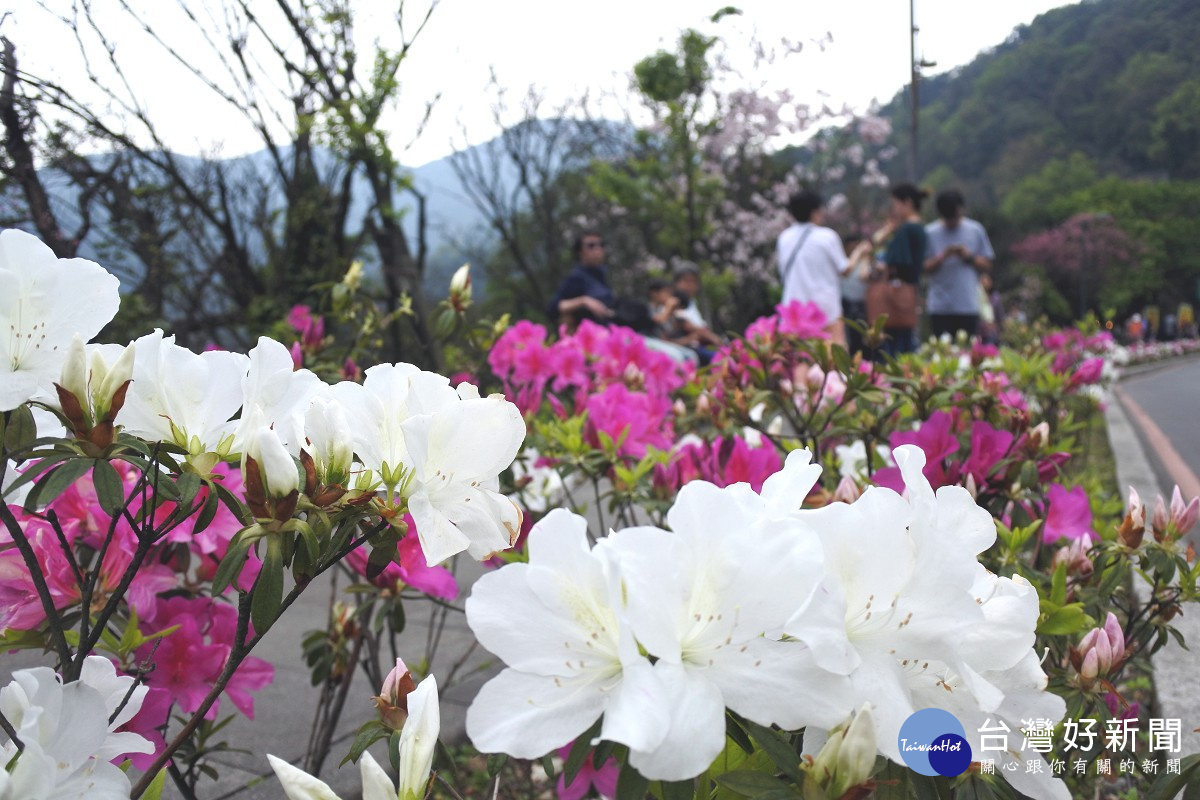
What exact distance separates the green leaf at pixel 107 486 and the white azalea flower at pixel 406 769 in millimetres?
239

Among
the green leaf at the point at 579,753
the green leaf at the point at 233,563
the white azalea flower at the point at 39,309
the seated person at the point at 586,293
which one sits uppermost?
the white azalea flower at the point at 39,309

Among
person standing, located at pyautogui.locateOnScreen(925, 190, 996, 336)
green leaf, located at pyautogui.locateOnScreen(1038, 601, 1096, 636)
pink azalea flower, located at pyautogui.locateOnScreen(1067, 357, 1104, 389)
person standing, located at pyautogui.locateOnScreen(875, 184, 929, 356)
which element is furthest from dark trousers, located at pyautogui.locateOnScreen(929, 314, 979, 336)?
green leaf, located at pyautogui.locateOnScreen(1038, 601, 1096, 636)

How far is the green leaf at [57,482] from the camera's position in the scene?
25.4 inches

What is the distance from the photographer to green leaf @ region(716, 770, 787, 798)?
1.91 feet

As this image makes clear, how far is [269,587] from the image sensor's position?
0.64 m

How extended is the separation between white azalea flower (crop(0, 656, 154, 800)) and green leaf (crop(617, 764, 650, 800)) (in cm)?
39

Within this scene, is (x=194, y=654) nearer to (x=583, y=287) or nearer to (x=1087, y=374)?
(x=1087, y=374)

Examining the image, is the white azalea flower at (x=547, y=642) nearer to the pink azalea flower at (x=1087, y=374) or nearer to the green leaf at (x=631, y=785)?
the green leaf at (x=631, y=785)

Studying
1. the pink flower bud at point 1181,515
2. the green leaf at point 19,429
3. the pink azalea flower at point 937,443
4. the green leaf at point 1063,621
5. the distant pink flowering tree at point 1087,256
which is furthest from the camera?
the distant pink flowering tree at point 1087,256

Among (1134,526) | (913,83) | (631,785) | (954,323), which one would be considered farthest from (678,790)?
(913,83)

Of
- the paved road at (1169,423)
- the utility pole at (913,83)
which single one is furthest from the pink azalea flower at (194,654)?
the utility pole at (913,83)

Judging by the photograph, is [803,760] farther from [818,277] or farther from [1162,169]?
[1162,169]

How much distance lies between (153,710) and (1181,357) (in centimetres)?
2759

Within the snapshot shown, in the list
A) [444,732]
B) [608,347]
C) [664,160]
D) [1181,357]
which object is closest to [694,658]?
[444,732]
